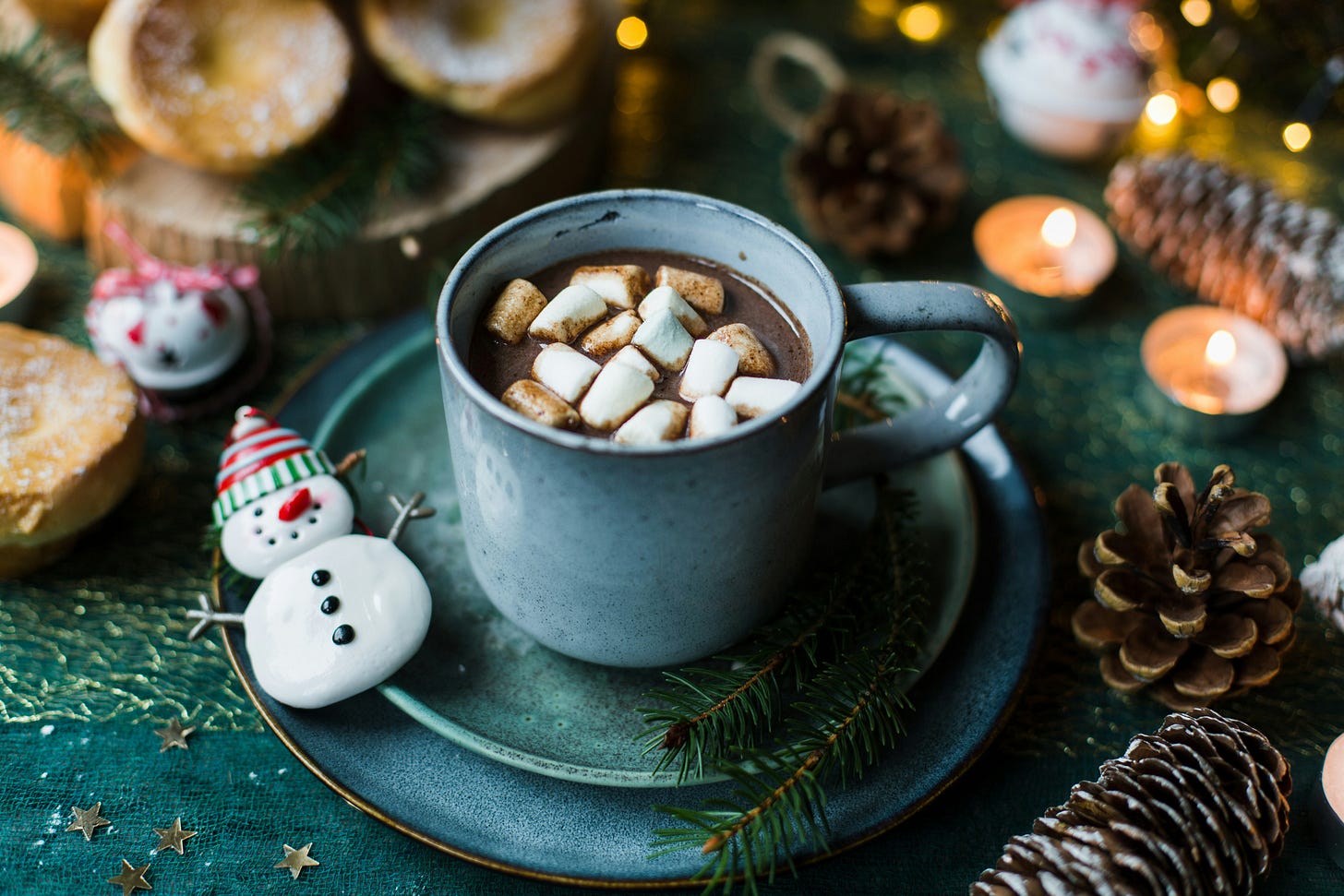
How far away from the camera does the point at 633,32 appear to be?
84.0 inches

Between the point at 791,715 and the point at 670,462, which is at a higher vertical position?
the point at 670,462

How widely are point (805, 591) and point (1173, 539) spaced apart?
422mm

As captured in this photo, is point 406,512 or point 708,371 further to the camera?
point 406,512

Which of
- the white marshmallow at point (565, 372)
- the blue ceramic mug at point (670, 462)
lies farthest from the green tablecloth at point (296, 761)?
the white marshmallow at point (565, 372)

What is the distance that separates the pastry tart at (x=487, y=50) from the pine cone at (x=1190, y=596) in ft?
3.45

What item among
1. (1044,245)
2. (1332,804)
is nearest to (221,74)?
(1044,245)

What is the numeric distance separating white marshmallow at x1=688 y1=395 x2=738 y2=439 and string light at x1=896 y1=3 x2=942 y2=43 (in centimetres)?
155

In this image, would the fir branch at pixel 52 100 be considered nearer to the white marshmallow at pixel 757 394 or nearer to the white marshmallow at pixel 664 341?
the white marshmallow at pixel 664 341

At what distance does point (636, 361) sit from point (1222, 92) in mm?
1518

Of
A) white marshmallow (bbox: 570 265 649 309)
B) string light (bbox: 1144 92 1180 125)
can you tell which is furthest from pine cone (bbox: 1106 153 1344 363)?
white marshmallow (bbox: 570 265 649 309)

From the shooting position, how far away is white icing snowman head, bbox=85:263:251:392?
143cm

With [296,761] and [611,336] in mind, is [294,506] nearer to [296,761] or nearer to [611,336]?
[296,761]

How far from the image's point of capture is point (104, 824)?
3.64ft

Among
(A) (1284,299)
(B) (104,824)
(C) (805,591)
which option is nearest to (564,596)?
(C) (805,591)
